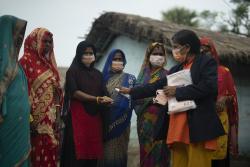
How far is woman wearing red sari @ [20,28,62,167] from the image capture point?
4.57 meters

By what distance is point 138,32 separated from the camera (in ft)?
31.8

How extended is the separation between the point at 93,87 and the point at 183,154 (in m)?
1.71

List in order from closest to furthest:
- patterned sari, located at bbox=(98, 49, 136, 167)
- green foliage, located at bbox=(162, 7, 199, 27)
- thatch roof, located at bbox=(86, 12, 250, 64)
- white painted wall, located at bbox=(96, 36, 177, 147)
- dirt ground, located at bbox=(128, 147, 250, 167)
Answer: patterned sari, located at bbox=(98, 49, 136, 167)
dirt ground, located at bbox=(128, 147, 250, 167)
thatch roof, located at bbox=(86, 12, 250, 64)
white painted wall, located at bbox=(96, 36, 177, 147)
green foliage, located at bbox=(162, 7, 199, 27)

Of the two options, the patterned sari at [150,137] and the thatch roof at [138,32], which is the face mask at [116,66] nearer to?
the patterned sari at [150,137]

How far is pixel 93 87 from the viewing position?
5395 millimetres

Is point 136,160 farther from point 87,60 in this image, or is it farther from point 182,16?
point 182,16

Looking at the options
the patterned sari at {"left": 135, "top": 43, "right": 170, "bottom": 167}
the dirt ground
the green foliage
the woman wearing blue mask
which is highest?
the green foliage

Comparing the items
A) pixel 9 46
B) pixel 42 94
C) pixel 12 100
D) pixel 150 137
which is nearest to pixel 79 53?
pixel 42 94

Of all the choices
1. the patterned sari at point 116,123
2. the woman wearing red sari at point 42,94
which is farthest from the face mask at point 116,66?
the woman wearing red sari at point 42,94

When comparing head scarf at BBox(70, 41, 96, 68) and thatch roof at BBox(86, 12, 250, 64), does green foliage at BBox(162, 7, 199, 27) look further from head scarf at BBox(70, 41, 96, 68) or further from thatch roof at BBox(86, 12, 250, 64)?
head scarf at BBox(70, 41, 96, 68)

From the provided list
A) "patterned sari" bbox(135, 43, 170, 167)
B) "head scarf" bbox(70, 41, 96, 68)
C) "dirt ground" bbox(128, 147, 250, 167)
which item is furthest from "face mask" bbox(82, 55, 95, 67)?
"dirt ground" bbox(128, 147, 250, 167)

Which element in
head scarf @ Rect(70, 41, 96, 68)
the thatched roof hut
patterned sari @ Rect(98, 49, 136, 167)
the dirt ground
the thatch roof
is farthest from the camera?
the thatched roof hut

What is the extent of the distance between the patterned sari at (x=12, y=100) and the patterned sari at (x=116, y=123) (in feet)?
6.02

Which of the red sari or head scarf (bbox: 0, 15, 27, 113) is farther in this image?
the red sari
